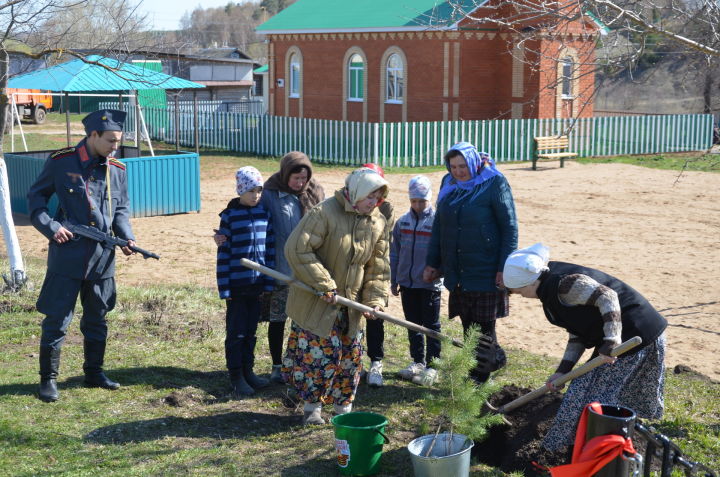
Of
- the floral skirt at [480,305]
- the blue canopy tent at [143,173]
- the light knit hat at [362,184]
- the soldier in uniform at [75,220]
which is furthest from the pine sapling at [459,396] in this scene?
the blue canopy tent at [143,173]

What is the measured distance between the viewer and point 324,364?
518cm

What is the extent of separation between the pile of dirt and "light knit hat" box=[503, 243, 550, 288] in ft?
3.38

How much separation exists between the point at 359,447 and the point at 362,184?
4.81ft

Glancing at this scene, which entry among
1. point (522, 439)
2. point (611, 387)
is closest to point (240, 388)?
point (522, 439)

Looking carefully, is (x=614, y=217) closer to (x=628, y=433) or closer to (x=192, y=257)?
(x=192, y=257)

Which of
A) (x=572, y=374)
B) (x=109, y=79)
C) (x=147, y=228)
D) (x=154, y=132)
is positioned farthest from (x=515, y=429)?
(x=154, y=132)

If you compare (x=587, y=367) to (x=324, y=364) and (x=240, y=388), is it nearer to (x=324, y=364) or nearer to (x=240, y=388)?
(x=324, y=364)

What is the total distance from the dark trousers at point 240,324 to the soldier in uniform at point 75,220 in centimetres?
Answer: 81

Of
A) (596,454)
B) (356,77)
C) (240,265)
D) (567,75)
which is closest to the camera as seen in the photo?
(596,454)

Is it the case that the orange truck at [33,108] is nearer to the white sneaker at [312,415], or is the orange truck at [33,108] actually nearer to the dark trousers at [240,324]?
the dark trousers at [240,324]

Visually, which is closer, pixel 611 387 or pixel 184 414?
pixel 611 387

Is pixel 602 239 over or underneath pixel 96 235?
underneath

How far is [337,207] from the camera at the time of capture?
199 inches

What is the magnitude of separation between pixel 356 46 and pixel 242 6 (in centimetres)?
8094
